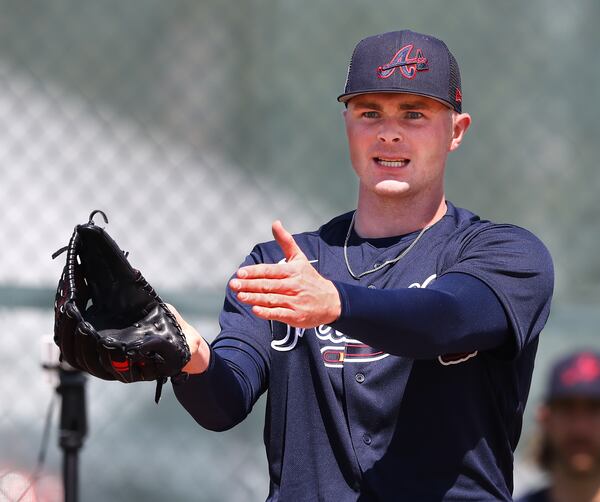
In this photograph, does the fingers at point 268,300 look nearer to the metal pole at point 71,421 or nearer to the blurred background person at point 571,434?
the blurred background person at point 571,434

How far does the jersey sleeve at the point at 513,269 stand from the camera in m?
2.09

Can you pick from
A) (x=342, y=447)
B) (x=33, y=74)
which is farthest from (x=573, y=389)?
(x=33, y=74)

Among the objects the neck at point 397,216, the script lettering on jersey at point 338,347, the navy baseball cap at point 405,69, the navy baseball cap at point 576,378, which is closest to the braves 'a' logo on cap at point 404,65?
the navy baseball cap at point 405,69

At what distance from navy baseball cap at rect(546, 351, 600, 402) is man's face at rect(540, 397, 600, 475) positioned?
0.7 inches

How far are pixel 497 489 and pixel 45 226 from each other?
2165 mm

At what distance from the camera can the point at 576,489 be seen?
2426 mm

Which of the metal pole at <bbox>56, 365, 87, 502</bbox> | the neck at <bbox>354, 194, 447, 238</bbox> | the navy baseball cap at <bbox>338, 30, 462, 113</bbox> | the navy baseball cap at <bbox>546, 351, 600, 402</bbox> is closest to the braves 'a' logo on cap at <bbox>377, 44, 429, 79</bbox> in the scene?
the navy baseball cap at <bbox>338, 30, 462, 113</bbox>

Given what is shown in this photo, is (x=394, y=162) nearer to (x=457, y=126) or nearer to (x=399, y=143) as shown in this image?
(x=399, y=143)

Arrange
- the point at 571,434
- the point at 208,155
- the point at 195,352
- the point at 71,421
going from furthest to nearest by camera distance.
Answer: the point at 208,155 < the point at 71,421 < the point at 571,434 < the point at 195,352

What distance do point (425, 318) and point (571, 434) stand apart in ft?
2.34

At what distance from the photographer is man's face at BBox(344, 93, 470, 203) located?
7.67 feet

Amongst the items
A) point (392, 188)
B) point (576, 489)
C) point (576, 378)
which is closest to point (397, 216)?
point (392, 188)

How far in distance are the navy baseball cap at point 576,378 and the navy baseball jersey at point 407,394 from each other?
306 mm

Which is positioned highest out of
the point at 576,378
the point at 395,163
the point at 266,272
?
the point at 395,163
